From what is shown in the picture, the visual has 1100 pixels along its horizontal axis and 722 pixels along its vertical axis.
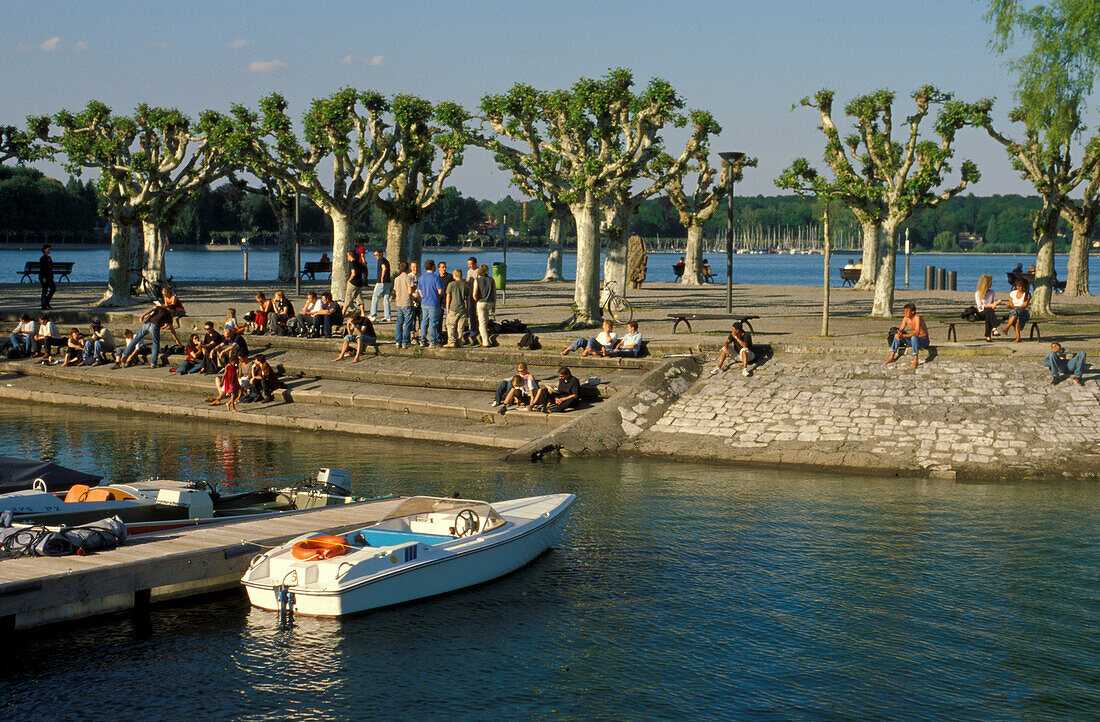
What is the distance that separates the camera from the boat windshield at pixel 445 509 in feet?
42.0

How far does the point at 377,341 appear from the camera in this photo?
86.7 ft

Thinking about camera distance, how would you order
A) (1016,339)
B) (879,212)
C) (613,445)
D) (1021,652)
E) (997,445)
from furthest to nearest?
1. (879,212)
2. (1016,339)
3. (613,445)
4. (997,445)
5. (1021,652)

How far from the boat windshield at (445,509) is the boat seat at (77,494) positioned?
373 centimetres

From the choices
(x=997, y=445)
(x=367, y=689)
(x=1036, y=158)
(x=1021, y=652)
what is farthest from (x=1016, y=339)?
(x=367, y=689)

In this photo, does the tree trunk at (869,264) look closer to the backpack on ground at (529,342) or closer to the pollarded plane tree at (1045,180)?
the pollarded plane tree at (1045,180)

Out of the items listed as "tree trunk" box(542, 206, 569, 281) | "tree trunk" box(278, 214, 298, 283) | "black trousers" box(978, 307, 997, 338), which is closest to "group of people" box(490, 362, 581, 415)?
"black trousers" box(978, 307, 997, 338)

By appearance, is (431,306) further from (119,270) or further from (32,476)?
(119,270)

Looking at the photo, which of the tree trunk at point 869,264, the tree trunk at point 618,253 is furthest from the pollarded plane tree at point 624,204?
the tree trunk at point 869,264

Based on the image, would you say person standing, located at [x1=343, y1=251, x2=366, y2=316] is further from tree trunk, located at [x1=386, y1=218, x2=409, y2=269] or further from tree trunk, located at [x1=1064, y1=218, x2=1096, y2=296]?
tree trunk, located at [x1=1064, y1=218, x2=1096, y2=296]

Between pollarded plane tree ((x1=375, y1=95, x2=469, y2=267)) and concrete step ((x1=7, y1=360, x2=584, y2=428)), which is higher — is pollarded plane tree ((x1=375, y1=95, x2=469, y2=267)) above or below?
above

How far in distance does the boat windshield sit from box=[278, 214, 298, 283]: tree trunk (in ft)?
120

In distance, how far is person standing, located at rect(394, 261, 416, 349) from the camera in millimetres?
24859

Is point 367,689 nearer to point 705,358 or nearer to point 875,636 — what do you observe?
point 875,636

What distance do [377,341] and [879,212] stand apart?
1393 centimetres
